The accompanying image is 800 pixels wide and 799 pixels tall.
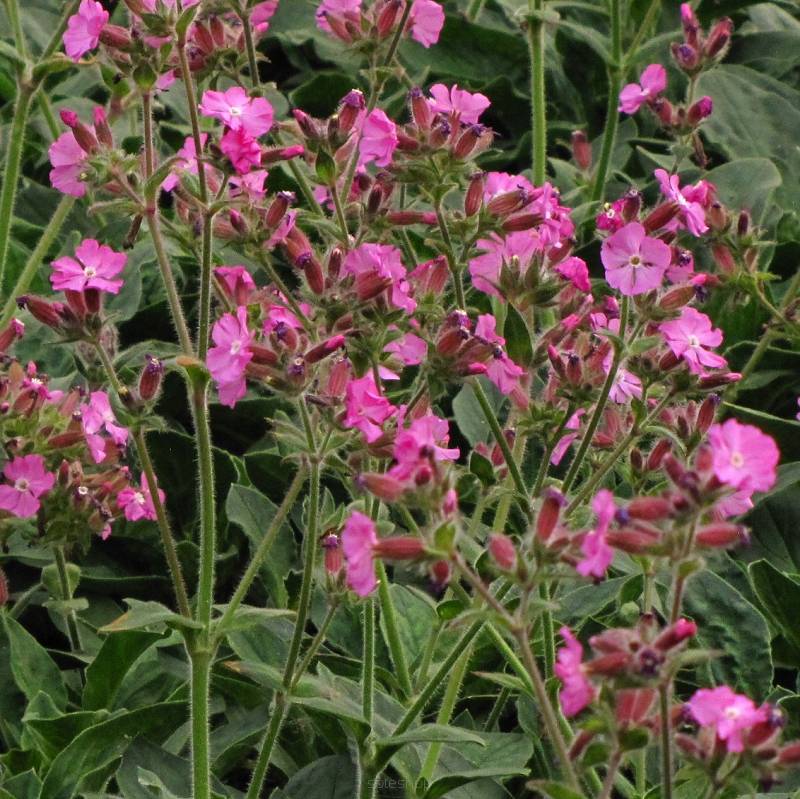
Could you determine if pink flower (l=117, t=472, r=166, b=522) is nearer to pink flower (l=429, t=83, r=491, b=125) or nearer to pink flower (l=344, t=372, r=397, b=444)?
pink flower (l=344, t=372, r=397, b=444)

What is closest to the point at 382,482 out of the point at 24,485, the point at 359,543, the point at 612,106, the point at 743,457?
the point at 359,543

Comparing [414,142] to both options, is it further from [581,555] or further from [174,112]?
[174,112]

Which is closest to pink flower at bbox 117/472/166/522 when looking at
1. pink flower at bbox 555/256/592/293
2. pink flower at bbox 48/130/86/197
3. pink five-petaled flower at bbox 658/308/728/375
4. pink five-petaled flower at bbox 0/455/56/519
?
pink five-petaled flower at bbox 0/455/56/519

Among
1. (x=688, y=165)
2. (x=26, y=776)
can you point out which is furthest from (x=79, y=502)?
(x=688, y=165)

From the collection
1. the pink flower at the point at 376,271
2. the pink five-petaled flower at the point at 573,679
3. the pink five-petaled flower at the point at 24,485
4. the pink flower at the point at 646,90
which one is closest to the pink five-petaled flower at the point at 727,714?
the pink five-petaled flower at the point at 573,679

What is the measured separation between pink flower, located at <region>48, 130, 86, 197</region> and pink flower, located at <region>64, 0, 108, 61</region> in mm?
121

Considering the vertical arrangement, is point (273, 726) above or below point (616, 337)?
below

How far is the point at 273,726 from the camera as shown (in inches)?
73.0

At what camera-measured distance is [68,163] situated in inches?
76.3

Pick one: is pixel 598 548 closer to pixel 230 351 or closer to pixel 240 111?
pixel 230 351

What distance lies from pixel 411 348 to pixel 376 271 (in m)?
0.16

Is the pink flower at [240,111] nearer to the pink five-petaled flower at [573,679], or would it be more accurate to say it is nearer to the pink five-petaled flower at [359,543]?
the pink five-petaled flower at [359,543]

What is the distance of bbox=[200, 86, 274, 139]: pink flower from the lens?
5.96ft

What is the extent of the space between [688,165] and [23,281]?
1.61 m
